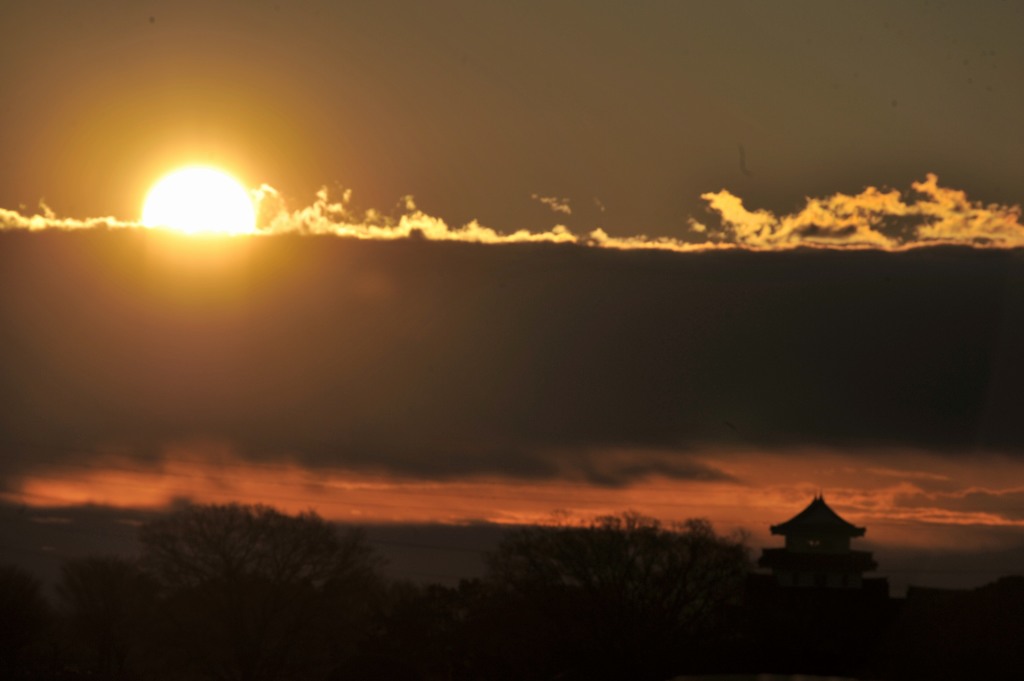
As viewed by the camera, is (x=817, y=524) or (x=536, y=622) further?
(x=817, y=524)

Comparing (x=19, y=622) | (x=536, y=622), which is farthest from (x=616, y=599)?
(x=19, y=622)

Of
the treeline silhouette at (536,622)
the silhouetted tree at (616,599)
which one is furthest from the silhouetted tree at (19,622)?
the silhouetted tree at (616,599)

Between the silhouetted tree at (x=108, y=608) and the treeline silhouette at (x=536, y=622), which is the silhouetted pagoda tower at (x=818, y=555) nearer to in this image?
the treeline silhouette at (x=536, y=622)

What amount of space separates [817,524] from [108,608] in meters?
56.1

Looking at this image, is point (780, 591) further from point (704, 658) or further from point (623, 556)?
point (704, 658)

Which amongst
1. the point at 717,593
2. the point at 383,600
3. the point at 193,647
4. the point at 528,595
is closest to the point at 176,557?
the point at 193,647

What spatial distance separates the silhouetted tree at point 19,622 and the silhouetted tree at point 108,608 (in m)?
4.96

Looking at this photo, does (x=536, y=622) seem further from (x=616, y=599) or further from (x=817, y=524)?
(x=817, y=524)

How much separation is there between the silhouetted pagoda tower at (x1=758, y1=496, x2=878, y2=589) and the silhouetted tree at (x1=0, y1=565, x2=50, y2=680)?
49974mm

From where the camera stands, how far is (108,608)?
125 metres

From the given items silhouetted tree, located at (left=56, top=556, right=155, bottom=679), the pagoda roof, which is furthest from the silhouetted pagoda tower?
silhouetted tree, located at (left=56, top=556, right=155, bottom=679)

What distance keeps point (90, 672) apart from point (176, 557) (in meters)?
12.4

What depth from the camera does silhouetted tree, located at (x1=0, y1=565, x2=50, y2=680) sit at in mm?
96312

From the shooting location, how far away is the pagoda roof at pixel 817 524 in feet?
383
